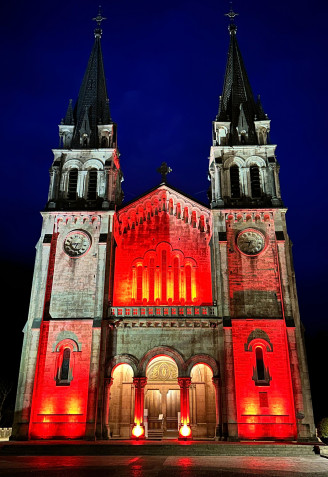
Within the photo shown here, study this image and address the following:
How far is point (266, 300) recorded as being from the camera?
32375 millimetres

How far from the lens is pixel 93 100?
42375mm

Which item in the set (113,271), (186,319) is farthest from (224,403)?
(113,271)

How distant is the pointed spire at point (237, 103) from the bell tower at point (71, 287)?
36.6 feet

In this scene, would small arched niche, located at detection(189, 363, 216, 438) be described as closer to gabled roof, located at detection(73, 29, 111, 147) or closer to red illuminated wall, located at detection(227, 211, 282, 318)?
red illuminated wall, located at detection(227, 211, 282, 318)

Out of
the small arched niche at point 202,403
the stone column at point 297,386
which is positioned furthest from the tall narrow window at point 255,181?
the small arched niche at point 202,403

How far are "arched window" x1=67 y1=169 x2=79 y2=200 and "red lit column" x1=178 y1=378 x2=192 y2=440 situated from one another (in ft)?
58.1

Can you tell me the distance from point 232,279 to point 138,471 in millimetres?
Result: 18416

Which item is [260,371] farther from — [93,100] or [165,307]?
[93,100]

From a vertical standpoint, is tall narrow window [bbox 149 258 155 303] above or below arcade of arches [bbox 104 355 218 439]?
above

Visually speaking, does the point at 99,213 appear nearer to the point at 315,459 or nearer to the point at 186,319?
the point at 186,319

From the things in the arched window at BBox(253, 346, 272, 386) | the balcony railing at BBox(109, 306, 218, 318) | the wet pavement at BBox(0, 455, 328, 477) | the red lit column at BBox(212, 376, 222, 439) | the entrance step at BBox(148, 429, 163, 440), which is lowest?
the wet pavement at BBox(0, 455, 328, 477)

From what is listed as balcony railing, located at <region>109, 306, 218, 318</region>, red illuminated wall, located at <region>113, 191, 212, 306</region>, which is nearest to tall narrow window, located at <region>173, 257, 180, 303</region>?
red illuminated wall, located at <region>113, 191, 212, 306</region>

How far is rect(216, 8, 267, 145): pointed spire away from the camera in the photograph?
3925cm

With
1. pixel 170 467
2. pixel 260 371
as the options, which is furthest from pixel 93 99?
pixel 170 467
